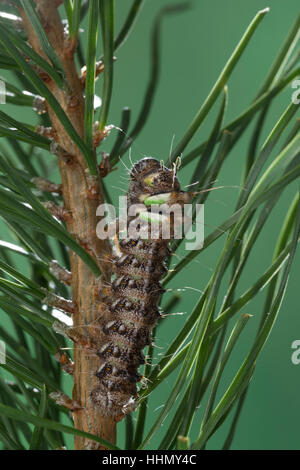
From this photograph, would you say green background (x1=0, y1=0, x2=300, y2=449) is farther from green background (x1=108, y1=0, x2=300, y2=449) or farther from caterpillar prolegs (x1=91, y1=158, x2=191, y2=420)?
caterpillar prolegs (x1=91, y1=158, x2=191, y2=420)

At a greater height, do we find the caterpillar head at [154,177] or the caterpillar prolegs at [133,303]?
the caterpillar head at [154,177]

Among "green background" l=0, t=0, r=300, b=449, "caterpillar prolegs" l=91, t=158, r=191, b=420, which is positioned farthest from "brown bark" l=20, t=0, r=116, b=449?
"green background" l=0, t=0, r=300, b=449

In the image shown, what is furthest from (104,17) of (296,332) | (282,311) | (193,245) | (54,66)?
(282,311)

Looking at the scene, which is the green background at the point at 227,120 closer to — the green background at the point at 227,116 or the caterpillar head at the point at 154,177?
the green background at the point at 227,116

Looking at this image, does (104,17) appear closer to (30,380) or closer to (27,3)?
(27,3)

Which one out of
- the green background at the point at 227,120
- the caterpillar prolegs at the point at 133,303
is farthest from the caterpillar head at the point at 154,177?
the green background at the point at 227,120
